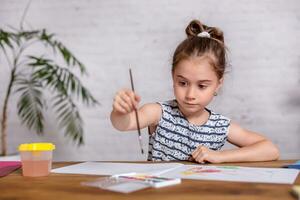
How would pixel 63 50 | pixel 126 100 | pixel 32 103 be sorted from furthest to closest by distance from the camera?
1. pixel 32 103
2. pixel 63 50
3. pixel 126 100

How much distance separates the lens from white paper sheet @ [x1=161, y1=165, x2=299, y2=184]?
964mm

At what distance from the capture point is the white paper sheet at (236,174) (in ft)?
3.16

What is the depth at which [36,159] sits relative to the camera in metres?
1.09

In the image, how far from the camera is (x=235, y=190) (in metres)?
0.85

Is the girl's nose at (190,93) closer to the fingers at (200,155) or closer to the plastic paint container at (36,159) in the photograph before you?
the fingers at (200,155)

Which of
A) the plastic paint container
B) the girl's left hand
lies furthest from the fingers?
the plastic paint container

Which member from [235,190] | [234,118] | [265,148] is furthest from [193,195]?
[234,118]

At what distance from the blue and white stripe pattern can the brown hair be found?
0.61 feet

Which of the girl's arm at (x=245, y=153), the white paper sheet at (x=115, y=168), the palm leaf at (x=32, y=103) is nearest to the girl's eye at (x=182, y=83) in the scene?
the girl's arm at (x=245, y=153)

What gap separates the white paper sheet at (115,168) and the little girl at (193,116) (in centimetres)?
21

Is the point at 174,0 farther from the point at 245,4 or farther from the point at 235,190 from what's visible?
the point at 235,190

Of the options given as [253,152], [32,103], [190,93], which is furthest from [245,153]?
[32,103]

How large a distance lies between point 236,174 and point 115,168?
0.31 m

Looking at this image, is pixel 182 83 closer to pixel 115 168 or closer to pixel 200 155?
pixel 200 155
